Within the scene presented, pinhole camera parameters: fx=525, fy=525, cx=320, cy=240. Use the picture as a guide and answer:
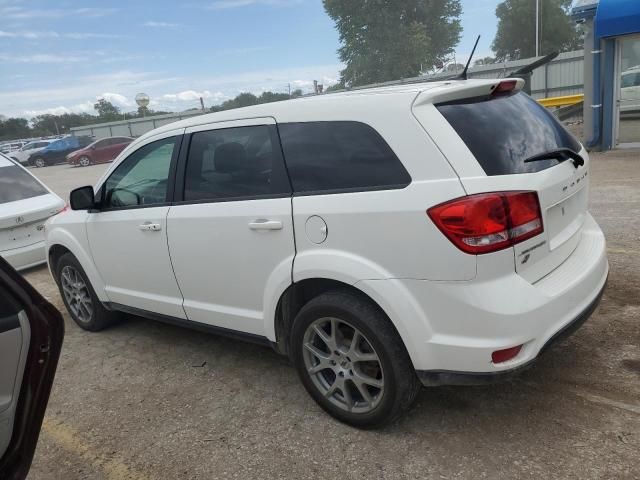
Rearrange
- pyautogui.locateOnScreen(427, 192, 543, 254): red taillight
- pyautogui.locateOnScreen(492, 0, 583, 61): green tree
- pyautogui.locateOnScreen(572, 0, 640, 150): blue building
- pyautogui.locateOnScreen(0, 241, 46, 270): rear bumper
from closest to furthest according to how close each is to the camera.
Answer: pyautogui.locateOnScreen(427, 192, 543, 254): red taillight, pyautogui.locateOnScreen(0, 241, 46, 270): rear bumper, pyautogui.locateOnScreen(572, 0, 640, 150): blue building, pyautogui.locateOnScreen(492, 0, 583, 61): green tree

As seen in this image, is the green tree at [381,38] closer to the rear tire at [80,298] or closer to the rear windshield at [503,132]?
the rear tire at [80,298]

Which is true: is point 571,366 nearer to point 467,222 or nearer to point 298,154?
point 467,222

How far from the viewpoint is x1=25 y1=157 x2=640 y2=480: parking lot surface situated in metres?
2.53

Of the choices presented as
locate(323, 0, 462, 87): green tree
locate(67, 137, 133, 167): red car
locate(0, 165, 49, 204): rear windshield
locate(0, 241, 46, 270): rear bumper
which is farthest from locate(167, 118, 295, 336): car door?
locate(323, 0, 462, 87): green tree

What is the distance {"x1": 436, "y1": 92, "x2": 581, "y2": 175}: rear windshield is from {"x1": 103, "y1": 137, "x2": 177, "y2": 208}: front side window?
2008mm

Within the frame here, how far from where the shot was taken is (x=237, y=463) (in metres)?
2.70

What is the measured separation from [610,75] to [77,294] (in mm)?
11744

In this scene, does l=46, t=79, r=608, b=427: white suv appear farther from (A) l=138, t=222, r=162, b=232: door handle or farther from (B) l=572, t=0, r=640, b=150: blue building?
(B) l=572, t=0, r=640, b=150: blue building

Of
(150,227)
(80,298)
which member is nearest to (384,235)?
(150,227)

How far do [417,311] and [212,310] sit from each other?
60.0 inches

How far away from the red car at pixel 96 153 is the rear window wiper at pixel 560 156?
2902 centimetres

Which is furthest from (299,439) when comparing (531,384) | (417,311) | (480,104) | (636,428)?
(480,104)

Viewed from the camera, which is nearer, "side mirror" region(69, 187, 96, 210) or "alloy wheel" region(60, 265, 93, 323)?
"side mirror" region(69, 187, 96, 210)

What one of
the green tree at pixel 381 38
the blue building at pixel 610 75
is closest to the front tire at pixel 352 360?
the blue building at pixel 610 75
